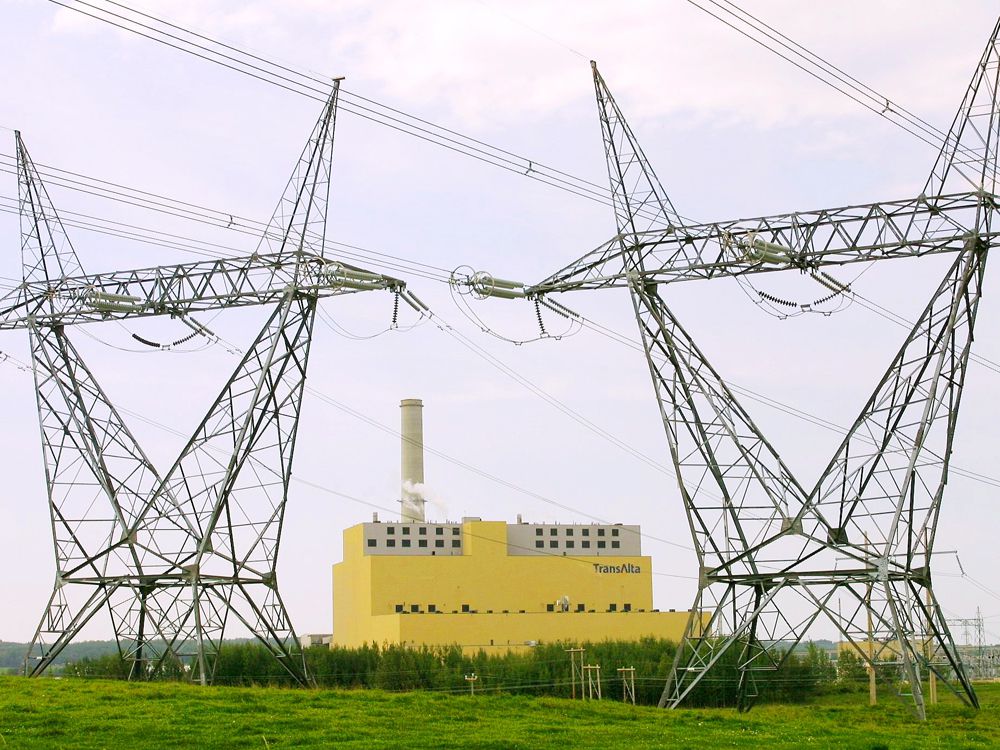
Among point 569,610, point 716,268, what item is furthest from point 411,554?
point 716,268

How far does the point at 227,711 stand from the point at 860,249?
66.4ft

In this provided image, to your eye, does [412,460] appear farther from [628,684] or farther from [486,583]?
[628,684]

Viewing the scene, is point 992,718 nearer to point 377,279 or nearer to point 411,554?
point 377,279

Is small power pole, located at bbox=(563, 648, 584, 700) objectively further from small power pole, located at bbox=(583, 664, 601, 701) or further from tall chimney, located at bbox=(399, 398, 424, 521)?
tall chimney, located at bbox=(399, 398, 424, 521)

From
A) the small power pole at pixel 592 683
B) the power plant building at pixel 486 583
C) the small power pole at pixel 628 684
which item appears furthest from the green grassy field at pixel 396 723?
the power plant building at pixel 486 583

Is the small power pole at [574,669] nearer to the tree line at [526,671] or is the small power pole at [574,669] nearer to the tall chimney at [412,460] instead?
the tree line at [526,671]

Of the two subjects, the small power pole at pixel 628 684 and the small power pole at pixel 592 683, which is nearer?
the small power pole at pixel 592 683

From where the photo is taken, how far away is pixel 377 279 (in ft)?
152

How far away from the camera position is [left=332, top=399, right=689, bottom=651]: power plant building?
100 meters

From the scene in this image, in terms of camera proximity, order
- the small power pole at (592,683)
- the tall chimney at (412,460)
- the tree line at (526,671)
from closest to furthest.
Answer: the small power pole at (592,683), the tree line at (526,671), the tall chimney at (412,460)

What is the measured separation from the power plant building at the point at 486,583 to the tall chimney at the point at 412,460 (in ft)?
0.32

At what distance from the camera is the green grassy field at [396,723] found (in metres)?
28.6

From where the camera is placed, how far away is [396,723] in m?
31.6

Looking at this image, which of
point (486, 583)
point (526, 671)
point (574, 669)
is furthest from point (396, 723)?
point (486, 583)
